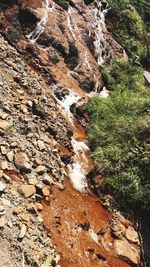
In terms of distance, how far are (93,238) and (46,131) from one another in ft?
16.3

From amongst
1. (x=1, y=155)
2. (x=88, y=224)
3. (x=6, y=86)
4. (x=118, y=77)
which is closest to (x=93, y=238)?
(x=88, y=224)

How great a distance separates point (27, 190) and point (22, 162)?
1186 millimetres

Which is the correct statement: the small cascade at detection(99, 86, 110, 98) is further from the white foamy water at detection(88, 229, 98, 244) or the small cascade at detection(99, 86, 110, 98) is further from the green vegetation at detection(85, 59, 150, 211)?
the white foamy water at detection(88, 229, 98, 244)

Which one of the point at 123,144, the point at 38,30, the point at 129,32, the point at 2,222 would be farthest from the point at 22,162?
the point at 129,32

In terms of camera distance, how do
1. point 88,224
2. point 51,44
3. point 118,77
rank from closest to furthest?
1. point 88,224
2. point 51,44
3. point 118,77

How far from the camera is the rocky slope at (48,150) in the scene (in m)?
9.66

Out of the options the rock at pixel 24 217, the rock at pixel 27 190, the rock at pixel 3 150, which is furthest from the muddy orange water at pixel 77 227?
the rock at pixel 3 150

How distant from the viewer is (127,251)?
11.6m

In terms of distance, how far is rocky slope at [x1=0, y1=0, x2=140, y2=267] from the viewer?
31.7ft

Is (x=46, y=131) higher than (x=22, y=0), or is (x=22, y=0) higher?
(x=22, y=0)

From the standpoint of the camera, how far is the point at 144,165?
567 inches

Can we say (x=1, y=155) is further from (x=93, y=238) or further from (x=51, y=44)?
(x=51, y=44)

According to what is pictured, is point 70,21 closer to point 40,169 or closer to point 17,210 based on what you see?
point 40,169

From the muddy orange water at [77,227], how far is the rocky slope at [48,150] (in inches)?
1.5
